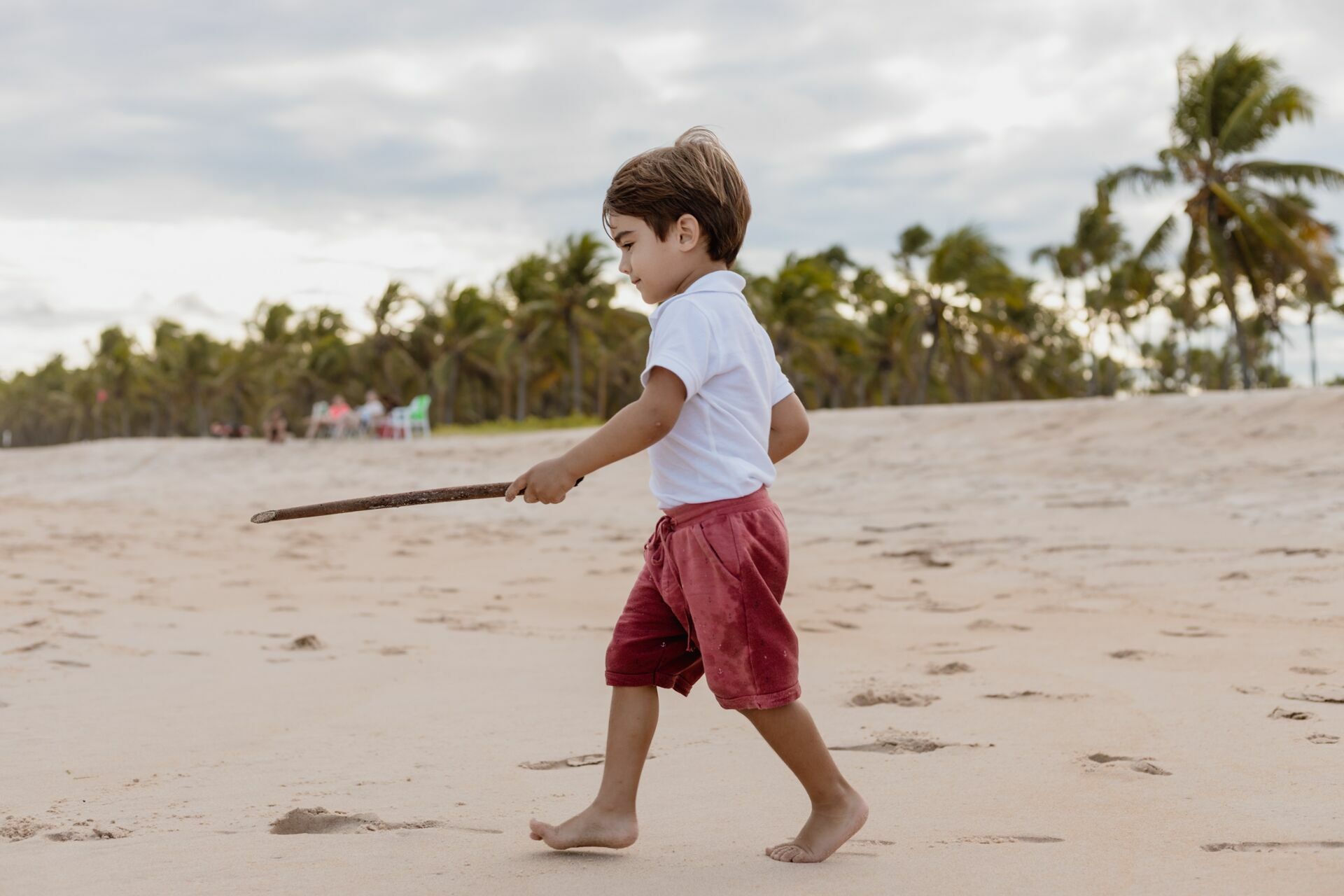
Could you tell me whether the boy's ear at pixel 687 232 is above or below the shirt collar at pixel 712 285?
above

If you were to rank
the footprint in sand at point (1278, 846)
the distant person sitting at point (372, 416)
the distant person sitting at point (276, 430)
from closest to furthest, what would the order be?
the footprint in sand at point (1278, 846) → the distant person sitting at point (276, 430) → the distant person sitting at point (372, 416)

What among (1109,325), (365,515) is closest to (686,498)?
(365,515)

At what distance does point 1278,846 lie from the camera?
6.03 feet

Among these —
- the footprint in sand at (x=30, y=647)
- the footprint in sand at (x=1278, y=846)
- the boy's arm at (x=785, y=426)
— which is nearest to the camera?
the footprint in sand at (x=1278, y=846)

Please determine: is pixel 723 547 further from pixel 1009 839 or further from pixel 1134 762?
pixel 1134 762

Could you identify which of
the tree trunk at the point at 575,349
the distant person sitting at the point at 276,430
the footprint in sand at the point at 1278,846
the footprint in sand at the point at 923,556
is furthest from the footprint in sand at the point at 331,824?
the tree trunk at the point at 575,349

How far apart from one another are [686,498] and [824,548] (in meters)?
5.15

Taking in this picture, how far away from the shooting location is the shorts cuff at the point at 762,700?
6.37 feet

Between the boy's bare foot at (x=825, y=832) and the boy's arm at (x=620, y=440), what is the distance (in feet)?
2.29

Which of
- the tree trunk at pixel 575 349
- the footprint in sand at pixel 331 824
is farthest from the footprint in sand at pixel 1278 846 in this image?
the tree trunk at pixel 575 349

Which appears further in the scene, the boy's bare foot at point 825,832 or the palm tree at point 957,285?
the palm tree at point 957,285

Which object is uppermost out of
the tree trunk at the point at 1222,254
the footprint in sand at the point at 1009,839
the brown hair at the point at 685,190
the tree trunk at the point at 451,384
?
the tree trunk at the point at 1222,254

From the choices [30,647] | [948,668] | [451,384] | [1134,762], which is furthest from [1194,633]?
[451,384]

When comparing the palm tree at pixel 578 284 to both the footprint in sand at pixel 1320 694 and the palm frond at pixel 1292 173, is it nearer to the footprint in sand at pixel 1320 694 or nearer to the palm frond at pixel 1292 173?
the palm frond at pixel 1292 173
